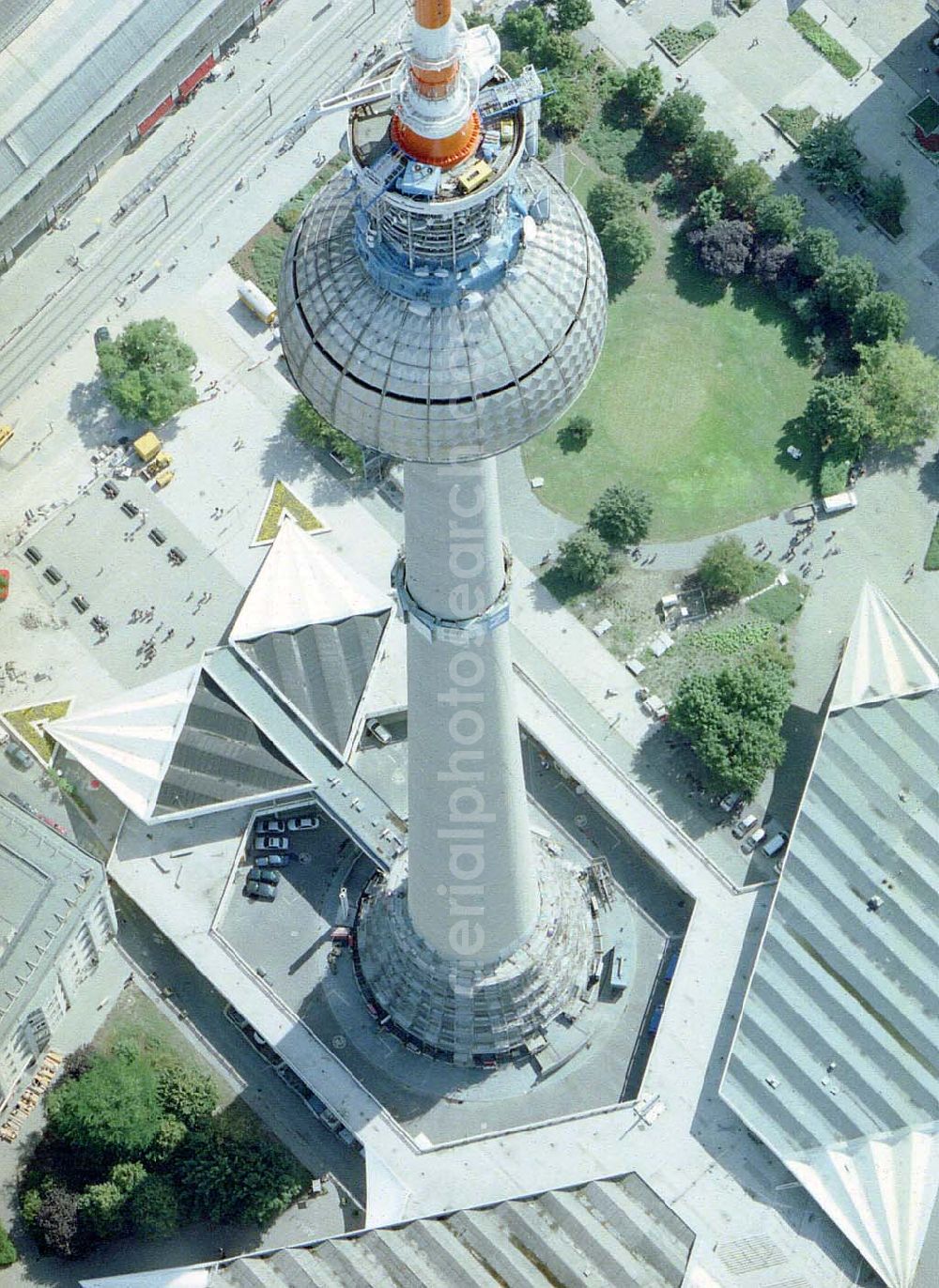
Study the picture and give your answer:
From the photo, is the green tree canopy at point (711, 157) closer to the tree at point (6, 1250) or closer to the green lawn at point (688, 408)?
the green lawn at point (688, 408)

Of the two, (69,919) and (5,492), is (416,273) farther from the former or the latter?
(5,492)

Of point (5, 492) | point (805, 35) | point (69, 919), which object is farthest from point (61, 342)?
point (805, 35)

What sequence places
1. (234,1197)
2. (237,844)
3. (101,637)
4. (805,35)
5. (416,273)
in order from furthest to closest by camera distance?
(805,35), (101,637), (237,844), (234,1197), (416,273)

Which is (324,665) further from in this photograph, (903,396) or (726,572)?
(903,396)

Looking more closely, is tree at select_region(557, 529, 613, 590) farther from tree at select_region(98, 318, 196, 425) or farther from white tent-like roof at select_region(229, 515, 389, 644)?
tree at select_region(98, 318, 196, 425)

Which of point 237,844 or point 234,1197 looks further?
point 237,844

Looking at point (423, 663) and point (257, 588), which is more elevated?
point (423, 663)
